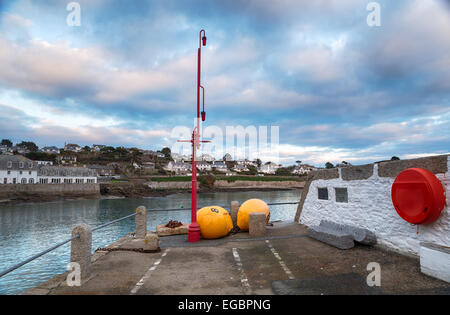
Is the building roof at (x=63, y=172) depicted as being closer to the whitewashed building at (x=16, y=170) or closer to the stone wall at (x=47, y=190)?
the whitewashed building at (x=16, y=170)

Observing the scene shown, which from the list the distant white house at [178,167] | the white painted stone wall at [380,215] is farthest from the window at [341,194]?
the distant white house at [178,167]

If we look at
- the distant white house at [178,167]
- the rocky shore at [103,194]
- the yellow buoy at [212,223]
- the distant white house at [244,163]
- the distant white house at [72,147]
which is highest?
the distant white house at [72,147]

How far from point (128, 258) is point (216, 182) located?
8174 centimetres

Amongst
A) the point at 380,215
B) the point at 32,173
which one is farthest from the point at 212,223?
the point at 32,173

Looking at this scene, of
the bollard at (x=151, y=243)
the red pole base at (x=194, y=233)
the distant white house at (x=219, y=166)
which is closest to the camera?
the bollard at (x=151, y=243)

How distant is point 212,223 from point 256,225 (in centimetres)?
183

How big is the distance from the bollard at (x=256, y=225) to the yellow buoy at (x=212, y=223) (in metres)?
0.98

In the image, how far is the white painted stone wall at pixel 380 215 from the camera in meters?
6.13

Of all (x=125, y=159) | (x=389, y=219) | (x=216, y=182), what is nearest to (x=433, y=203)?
(x=389, y=219)

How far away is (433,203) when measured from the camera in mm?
5863

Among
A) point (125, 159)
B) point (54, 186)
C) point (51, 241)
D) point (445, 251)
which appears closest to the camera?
point (445, 251)

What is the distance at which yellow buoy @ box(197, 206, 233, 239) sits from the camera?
989 centimetres

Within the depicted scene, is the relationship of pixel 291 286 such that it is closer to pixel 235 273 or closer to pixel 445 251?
pixel 235 273

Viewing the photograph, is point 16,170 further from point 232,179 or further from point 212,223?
point 212,223
